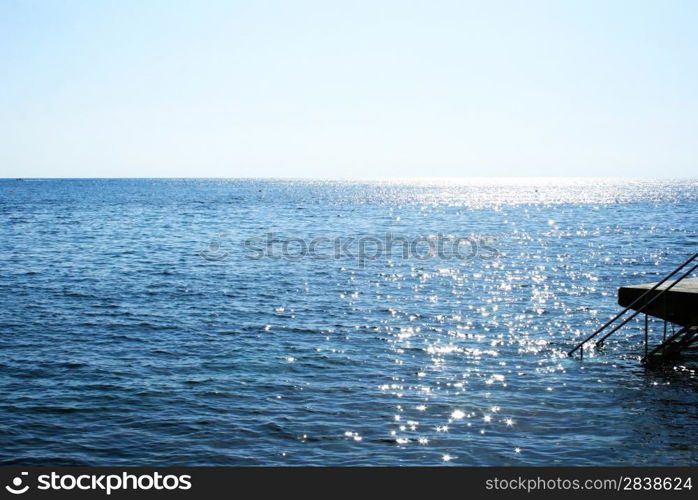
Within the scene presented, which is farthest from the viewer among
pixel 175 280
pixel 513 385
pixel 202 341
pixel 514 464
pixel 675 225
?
pixel 675 225

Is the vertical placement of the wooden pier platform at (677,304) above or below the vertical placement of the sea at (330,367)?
above

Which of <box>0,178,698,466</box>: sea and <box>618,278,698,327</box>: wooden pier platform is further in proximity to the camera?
<box>618,278,698,327</box>: wooden pier platform

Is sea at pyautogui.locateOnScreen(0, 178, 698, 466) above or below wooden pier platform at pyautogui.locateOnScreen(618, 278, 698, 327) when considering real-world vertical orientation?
below

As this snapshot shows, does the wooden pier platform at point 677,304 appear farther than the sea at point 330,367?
Yes

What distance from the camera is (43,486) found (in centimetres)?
1382

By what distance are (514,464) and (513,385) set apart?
6708 millimetres

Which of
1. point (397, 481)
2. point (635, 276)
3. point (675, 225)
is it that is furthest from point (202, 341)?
point (675, 225)

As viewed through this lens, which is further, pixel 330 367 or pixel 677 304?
pixel 330 367

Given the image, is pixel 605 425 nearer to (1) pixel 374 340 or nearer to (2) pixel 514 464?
(2) pixel 514 464

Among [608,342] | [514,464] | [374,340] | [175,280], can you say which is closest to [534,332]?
[608,342]

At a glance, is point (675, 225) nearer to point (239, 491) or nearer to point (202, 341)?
point (202, 341)

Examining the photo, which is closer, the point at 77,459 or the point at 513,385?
the point at 77,459

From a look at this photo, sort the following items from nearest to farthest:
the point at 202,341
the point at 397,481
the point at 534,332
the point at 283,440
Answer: the point at 397,481
the point at 283,440
the point at 202,341
the point at 534,332

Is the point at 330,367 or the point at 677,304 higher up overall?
the point at 677,304
